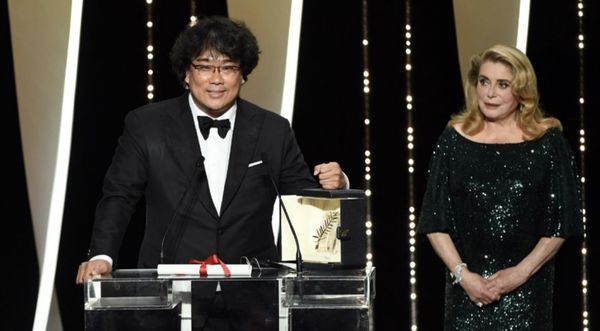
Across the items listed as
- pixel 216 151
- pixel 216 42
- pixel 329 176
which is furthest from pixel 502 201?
pixel 216 42

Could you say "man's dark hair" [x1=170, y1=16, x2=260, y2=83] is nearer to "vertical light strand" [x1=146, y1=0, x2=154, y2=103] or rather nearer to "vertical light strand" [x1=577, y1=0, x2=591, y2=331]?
"vertical light strand" [x1=146, y1=0, x2=154, y2=103]

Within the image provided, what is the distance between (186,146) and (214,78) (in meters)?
0.19

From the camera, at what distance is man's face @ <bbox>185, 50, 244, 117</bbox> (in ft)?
9.86

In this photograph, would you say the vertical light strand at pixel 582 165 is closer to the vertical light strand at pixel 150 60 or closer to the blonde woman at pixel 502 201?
the blonde woman at pixel 502 201

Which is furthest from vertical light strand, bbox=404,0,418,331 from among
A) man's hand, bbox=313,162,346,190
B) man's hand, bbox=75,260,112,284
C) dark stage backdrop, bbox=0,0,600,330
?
man's hand, bbox=75,260,112,284

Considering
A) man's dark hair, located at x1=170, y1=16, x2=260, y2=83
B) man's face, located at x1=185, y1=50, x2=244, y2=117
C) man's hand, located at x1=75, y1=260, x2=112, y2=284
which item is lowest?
man's hand, located at x1=75, y1=260, x2=112, y2=284

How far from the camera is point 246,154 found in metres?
3.04

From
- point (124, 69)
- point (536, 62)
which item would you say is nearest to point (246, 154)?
point (124, 69)

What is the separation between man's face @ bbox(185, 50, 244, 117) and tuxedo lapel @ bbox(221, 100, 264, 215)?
9 cm

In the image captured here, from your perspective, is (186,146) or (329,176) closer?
(329,176)

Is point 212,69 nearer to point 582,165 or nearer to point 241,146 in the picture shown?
point 241,146

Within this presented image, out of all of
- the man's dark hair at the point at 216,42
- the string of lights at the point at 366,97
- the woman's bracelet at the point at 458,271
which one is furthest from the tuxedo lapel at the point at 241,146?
the string of lights at the point at 366,97

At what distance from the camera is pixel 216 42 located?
2996mm

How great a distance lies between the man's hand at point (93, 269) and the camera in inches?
102
